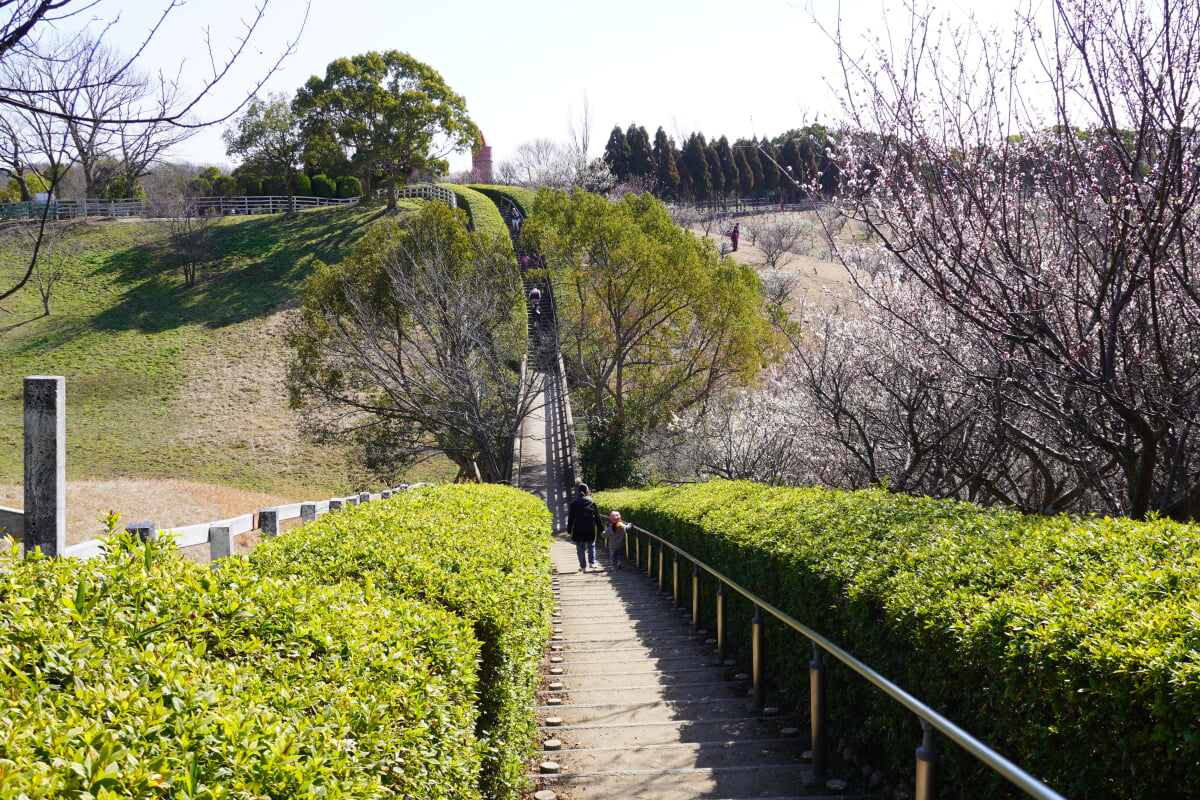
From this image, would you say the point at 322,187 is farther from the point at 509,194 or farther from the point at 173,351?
the point at 173,351

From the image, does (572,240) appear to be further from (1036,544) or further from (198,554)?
(1036,544)

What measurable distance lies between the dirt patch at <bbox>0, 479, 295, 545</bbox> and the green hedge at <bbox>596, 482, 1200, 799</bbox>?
16.0 metres

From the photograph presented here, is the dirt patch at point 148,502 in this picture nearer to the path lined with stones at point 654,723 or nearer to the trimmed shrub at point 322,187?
the path lined with stones at point 654,723

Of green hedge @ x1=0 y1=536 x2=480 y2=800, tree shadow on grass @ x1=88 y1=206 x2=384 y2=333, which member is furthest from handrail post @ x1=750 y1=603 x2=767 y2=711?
tree shadow on grass @ x1=88 y1=206 x2=384 y2=333

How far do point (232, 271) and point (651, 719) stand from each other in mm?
47853

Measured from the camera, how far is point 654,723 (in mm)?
5922

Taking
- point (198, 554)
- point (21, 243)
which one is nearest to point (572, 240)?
point (198, 554)

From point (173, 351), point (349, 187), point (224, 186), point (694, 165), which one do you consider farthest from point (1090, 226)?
point (694, 165)

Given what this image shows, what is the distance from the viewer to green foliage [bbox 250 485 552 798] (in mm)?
3928

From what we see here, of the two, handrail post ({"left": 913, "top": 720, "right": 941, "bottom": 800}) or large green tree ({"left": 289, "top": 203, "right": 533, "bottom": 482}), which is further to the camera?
large green tree ({"left": 289, "top": 203, "right": 533, "bottom": 482})

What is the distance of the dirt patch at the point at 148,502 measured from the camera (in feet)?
61.7

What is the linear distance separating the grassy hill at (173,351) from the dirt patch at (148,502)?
4553 millimetres

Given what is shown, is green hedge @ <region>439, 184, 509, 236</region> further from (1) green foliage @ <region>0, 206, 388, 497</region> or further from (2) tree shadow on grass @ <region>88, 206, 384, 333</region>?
(1) green foliage @ <region>0, 206, 388, 497</region>

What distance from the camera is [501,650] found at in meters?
4.04
